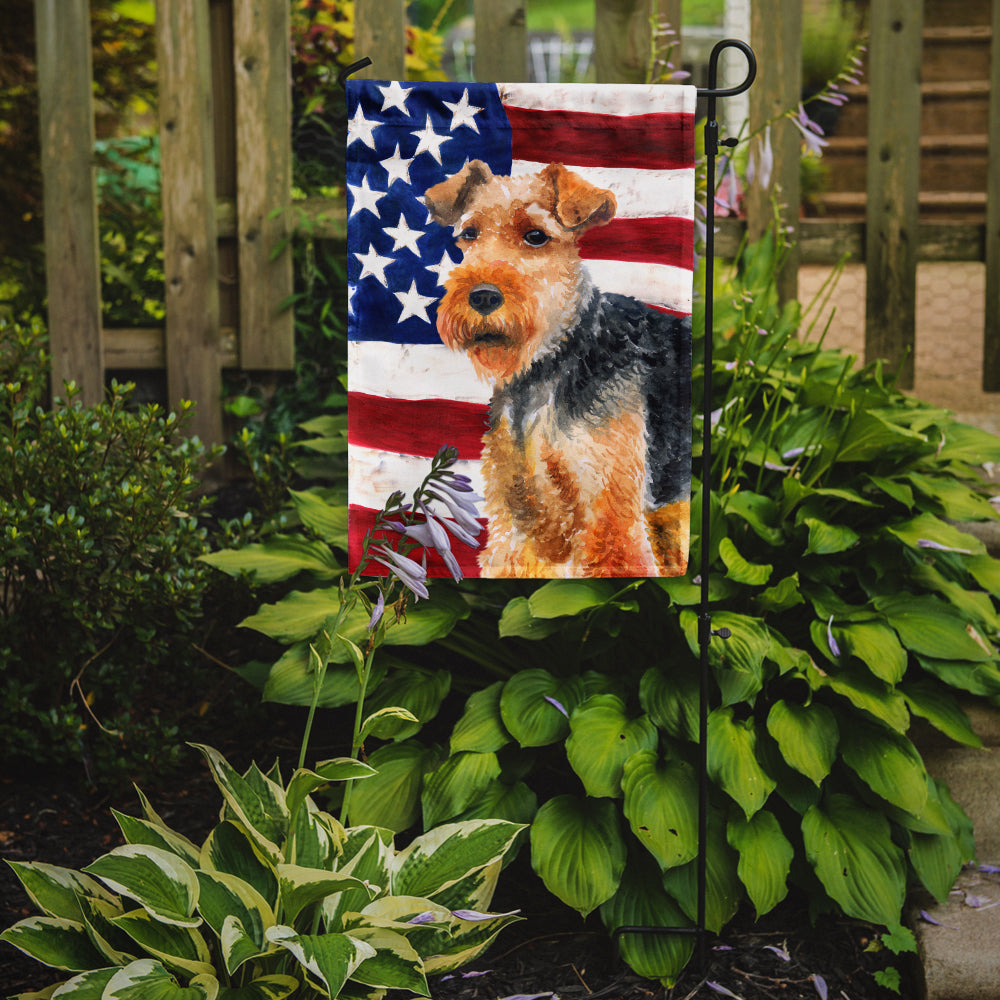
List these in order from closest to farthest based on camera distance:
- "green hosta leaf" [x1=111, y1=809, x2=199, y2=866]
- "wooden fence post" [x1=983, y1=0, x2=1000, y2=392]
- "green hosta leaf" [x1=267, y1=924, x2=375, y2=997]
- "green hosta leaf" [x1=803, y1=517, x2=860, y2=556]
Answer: "green hosta leaf" [x1=267, y1=924, x2=375, y2=997], "green hosta leaf" [x1=111, y1=809, x2=199, y2=866], "green hosta leaf" [x1=803, y1=517, x2=860, y2=556], "wooden fence post" [x1=983, y1=0, x2=1000, y2=392]

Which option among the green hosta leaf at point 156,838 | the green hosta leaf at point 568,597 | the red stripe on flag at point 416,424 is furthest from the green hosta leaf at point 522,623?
the green hosta leaf at point 156,838

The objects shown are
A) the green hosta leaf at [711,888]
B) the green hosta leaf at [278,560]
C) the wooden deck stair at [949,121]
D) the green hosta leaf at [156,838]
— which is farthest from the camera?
the wooden deck stair at [949,121]

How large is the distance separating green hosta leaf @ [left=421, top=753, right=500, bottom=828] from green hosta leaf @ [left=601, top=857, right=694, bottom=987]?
338mm

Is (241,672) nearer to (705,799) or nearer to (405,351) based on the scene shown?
(405,351)

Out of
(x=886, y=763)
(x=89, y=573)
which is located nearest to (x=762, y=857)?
(x=886, y=763)

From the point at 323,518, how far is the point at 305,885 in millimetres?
1168

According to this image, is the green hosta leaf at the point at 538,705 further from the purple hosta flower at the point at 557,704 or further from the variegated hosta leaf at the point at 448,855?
the variegated hosta leaf at the point at 448,855

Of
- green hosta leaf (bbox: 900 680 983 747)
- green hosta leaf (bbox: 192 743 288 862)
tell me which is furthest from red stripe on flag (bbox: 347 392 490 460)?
green hosta leaf (bbox: 900 680 983 747)

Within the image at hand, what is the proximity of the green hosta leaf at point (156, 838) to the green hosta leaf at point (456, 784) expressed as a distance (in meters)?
0.46

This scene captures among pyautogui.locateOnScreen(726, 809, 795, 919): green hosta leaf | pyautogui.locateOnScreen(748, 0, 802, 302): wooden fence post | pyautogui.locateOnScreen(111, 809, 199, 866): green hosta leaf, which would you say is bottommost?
pyautogui.locateOnScreen(726, 809, 795, 919): green hosta leaf

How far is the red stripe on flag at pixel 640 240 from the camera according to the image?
6.10ft

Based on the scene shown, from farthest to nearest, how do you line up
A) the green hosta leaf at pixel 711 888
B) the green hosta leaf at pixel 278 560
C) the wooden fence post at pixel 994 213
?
the wooden fence post at pixel 994 213 < the green hosta leaf at pixel 278 560 < the green hosta leaf at pixel 711 888

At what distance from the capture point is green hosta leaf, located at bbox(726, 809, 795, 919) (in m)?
1.88

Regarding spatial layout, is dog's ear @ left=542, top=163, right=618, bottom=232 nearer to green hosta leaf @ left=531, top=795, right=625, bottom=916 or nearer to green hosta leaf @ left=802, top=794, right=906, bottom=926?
green hosta leaf @ left=531, top=795, right=625, bottom=916
